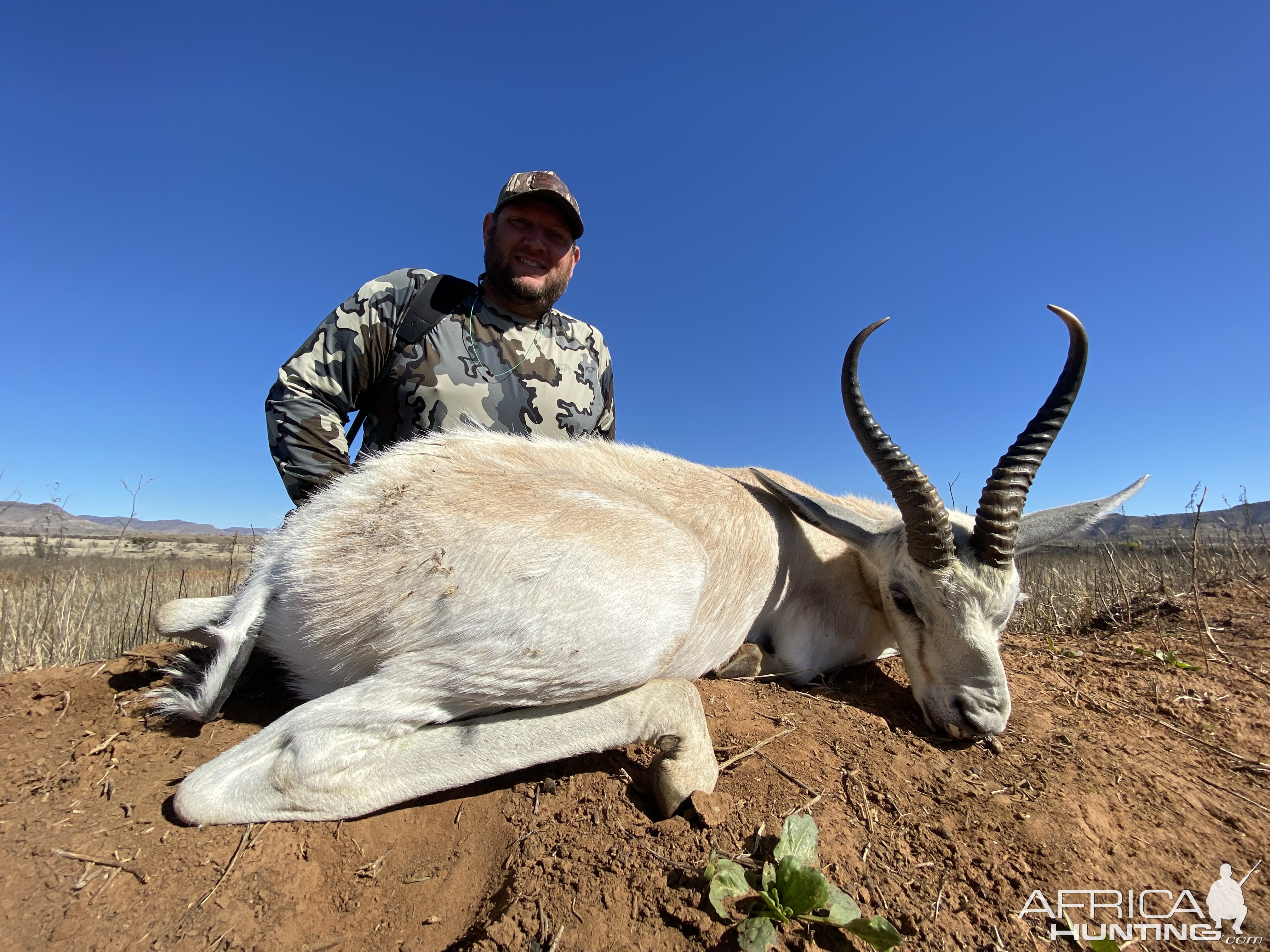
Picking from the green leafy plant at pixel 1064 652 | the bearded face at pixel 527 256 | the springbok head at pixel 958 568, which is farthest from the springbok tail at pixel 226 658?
the green leafy plant at pixel 1064 652

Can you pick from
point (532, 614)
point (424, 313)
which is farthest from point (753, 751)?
point (424, 313)

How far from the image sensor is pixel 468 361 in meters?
4.67

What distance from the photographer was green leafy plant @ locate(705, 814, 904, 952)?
1620 millimetres

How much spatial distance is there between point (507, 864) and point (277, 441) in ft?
10.1

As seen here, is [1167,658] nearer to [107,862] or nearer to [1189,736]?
A: [1189,736]

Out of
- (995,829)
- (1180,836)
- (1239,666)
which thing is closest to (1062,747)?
(1180,836)

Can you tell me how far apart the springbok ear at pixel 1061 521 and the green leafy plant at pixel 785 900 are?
8.98ft

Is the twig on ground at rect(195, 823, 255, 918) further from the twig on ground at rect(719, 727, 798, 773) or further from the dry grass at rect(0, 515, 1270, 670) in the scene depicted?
the dry grass at rect(0, 515, 1270, 670)

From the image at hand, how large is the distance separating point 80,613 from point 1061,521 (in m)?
9.36

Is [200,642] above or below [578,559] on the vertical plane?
below

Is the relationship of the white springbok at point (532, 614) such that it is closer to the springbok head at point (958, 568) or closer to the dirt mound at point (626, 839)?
the springbok head at point (958, 568)


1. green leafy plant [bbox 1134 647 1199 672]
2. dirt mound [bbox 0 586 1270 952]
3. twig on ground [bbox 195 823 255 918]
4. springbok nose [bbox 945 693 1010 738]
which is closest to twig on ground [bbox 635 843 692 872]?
dirt mound [bbox 0 586 1270 952]

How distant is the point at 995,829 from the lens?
2.20 meters

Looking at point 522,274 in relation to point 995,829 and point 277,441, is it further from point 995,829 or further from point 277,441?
point 995,829
